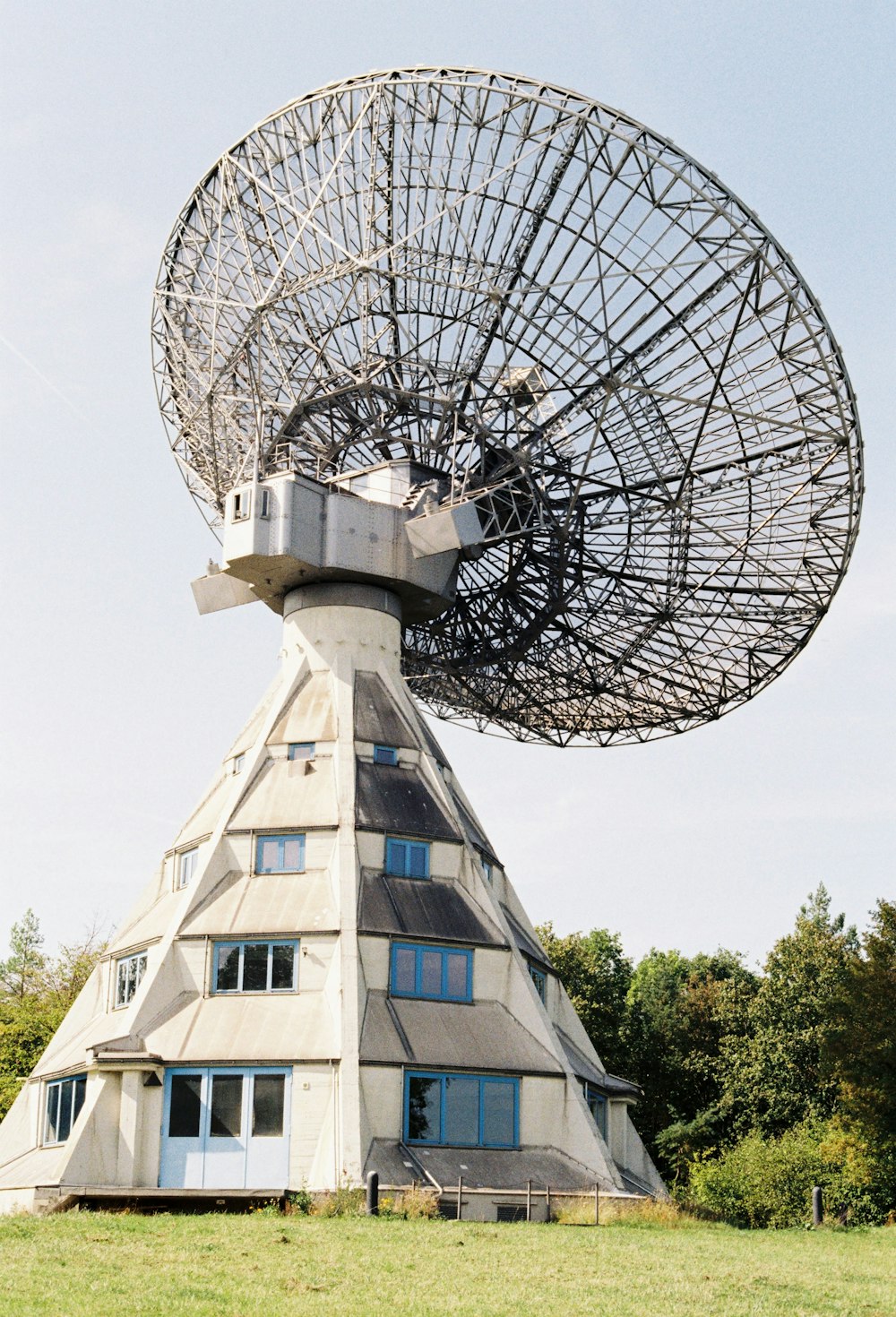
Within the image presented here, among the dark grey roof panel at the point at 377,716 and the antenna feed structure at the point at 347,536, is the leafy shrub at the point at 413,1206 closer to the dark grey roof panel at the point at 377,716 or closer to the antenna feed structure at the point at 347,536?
the dark grey roof panel at the point at 377,716

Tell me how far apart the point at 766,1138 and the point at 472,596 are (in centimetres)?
3958

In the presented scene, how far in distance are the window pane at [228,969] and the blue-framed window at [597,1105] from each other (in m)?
12.7

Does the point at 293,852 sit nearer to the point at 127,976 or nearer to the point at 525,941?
the point at 127,976

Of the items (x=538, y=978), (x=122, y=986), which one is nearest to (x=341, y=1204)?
(x=122, y=986)

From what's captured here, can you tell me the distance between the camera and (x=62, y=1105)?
145ft

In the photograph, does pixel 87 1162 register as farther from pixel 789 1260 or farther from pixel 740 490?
pixel 740 490

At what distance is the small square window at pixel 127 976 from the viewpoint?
4578 cm

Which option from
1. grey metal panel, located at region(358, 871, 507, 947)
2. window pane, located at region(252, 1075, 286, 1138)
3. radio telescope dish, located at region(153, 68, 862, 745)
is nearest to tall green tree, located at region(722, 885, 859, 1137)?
radio telescope dish, located at region(153, 68, 862, 745)

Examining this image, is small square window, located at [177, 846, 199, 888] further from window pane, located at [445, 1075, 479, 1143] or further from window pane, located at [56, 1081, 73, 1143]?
window pane, located at [445, 1075, 479, 1143]

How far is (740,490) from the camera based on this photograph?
5006 cm

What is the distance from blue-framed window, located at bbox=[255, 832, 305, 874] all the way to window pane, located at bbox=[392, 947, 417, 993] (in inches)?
169

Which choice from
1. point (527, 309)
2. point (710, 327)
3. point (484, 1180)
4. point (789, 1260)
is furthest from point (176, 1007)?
point (710, 327)

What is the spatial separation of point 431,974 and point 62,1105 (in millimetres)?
12167

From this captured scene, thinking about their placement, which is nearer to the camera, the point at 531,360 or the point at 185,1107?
the point at 185,1107
